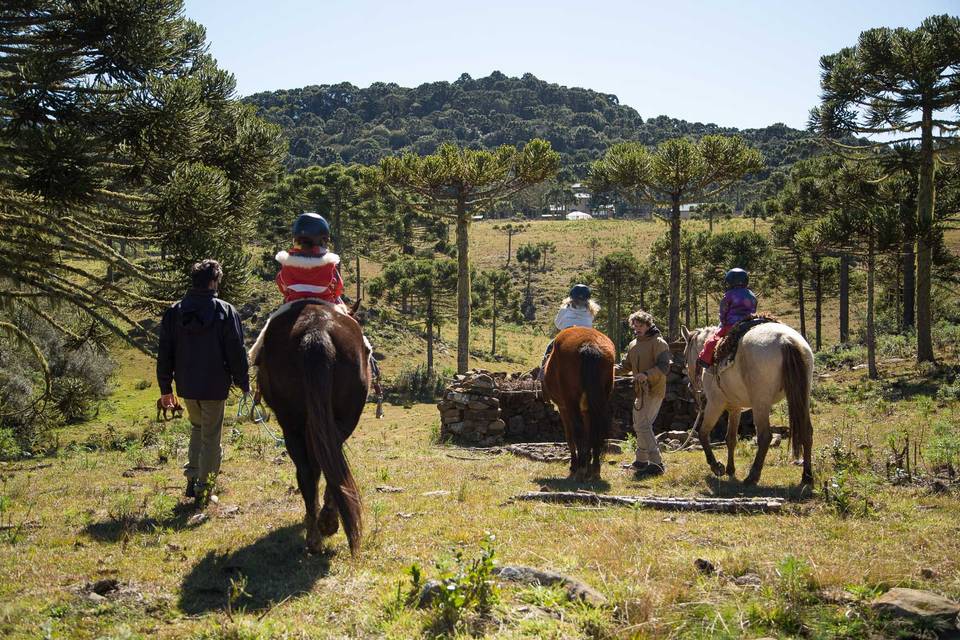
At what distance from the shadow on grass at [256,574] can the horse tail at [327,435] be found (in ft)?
1.17

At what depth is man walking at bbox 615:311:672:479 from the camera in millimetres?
8477

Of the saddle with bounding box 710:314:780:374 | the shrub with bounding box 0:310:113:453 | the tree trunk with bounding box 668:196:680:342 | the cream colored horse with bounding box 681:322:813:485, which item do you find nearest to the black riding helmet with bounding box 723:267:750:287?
the saddle with bounding box 710:314:780:374

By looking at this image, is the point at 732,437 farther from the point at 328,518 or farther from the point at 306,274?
the point at 306,274

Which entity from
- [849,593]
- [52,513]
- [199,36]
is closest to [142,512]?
[52,513]

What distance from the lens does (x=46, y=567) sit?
462cm

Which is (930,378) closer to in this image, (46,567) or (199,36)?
(199,36)

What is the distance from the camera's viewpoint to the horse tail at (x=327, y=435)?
15.1ft

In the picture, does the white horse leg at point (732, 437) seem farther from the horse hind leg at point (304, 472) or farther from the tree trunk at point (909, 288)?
the tree trunk at point (909, 288)

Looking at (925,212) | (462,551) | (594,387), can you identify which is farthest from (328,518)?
(925,212)

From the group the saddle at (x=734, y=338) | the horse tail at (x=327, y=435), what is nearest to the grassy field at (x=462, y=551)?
the horse tail at (x=327, y=435)

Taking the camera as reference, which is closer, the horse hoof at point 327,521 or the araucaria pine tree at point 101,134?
the horse hoof at point 327,521

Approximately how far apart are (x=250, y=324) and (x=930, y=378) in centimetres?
3096

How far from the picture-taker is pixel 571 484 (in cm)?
774

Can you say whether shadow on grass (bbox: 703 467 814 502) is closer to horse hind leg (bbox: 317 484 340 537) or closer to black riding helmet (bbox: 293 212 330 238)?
horse hind leg (bbox: 317 484 340 537)
